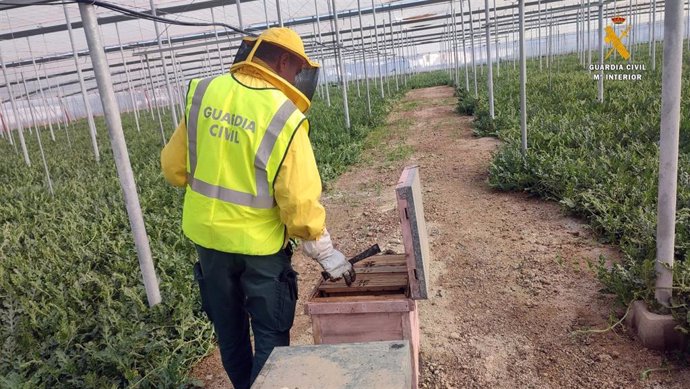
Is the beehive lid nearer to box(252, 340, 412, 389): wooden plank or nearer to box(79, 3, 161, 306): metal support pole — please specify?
box(252, 340, 412, 389): wooden plank

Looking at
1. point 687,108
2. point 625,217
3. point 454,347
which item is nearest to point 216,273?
point 454,347

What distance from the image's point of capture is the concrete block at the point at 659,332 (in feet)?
9.31

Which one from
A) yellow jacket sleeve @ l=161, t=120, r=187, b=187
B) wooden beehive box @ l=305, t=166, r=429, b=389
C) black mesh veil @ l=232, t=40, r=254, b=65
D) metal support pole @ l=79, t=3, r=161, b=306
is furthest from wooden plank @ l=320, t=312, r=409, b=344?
metal support pole @ l=79, t=3, r=161, b=306

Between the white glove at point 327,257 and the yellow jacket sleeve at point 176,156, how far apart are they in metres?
0.77

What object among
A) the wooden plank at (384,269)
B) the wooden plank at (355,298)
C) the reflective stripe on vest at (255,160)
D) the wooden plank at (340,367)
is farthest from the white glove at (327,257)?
the wooden plank at (340,367)

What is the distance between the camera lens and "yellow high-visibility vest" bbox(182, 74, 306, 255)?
85.4 inches

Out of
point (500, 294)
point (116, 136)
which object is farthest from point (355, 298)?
point (116, 136)

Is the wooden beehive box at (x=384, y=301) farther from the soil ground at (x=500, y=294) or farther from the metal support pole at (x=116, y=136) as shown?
the metal support pole at (x=116, y=136)

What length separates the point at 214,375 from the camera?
10.7 feet

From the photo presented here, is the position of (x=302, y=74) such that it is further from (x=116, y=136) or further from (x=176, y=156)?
(x=116, y=136)

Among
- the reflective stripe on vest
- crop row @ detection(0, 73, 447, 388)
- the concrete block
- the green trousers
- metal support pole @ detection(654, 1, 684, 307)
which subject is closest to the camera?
the reflective stripe on vest

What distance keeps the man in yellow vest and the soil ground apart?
1.01m

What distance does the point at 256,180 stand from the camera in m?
2.24

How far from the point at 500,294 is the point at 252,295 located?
212 cm
